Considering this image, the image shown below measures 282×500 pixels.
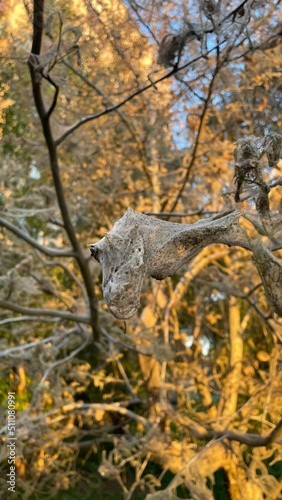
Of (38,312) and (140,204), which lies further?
(140,204)

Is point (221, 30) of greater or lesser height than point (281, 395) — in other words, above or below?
above

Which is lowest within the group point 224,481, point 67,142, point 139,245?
point 224,481

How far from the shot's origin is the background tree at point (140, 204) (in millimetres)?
2250

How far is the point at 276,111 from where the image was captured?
6.31 ft

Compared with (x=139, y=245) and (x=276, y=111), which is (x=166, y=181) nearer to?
(x=276, y=111)

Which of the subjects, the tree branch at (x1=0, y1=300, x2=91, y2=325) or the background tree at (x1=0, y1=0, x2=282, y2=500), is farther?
the tree branch at (x1=0, y1=300, x2=91, y2=325)

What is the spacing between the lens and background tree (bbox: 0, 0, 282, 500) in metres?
2.25

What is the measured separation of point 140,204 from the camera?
5.07 metres

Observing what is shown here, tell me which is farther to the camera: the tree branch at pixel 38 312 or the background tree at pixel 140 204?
the tree branch at pixel 38 312

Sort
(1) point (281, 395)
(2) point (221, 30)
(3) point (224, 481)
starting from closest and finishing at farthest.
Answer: (2) point (221, 30)
(1) point (281, 395)
(3) point (224, 481)

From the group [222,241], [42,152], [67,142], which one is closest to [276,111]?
[222,241]

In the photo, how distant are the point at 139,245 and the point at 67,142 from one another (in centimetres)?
370

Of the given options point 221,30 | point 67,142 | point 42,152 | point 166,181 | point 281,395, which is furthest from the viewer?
point 166,181

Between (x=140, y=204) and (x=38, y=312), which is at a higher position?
(x=140, y=204)
